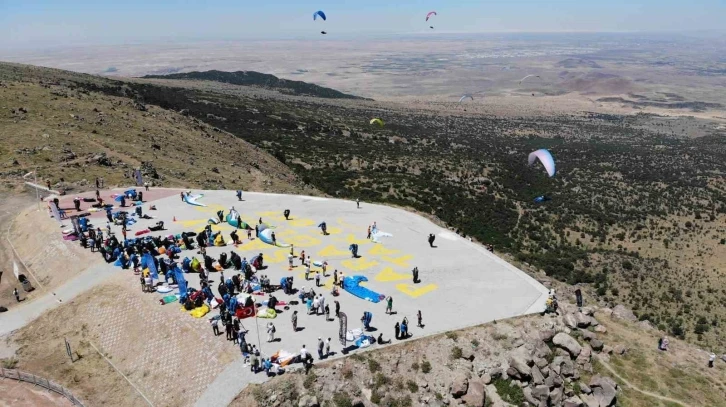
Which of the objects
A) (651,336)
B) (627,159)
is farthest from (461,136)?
(651,336)

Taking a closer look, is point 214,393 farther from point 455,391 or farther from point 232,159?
point 232,159

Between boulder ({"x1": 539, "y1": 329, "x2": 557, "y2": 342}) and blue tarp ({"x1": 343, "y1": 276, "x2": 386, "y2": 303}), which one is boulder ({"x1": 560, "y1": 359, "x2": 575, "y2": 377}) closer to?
boulder ({"x1": 539, "y1": 329, "x2": 557, "y2": 342})

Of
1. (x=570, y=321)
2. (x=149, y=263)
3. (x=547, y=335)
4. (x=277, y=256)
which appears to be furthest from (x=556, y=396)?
(x=149, y=263)

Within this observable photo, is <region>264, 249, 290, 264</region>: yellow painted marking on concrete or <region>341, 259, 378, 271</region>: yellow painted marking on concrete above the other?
<region>264, 249, 290, 264</region>: yellow painted marking on concrete

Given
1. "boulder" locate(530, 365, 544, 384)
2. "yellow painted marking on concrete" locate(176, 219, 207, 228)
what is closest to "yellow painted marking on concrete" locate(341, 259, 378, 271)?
"boulder" locate(530, 365, 544, 384)

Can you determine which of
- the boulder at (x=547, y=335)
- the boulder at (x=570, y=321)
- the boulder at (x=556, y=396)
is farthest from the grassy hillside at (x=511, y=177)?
the boulder at (x=556, y=396)

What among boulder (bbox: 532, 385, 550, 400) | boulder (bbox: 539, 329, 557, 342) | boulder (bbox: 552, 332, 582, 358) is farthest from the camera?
boulder (bbox: 539, 329, 557, 342)

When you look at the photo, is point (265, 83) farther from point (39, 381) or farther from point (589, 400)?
point (589, 400)
